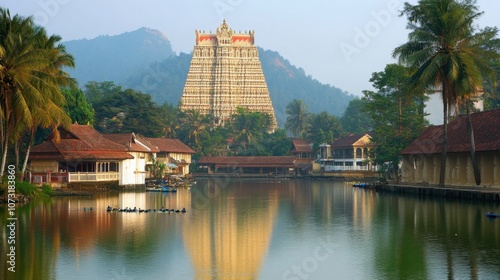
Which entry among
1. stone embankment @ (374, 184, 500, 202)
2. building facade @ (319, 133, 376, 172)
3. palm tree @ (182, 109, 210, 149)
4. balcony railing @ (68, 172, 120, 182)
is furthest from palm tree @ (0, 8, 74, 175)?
palm tree @ (182, 109, 210, 149)

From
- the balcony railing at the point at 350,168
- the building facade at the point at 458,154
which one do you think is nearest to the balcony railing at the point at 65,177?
the building facade at the point at 458,154

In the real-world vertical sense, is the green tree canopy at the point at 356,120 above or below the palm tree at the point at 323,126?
above

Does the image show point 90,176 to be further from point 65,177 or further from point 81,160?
point 65,177

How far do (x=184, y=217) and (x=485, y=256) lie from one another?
1810 cm

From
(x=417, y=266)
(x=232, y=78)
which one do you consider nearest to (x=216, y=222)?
(x=417, y=266)

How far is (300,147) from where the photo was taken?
413 ft

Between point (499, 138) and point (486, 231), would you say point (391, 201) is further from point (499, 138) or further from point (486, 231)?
point (486, 231)

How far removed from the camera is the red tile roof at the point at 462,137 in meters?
51.8

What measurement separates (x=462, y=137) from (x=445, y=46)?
27.8 feet

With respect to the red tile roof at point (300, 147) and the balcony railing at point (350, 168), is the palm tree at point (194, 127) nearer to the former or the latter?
the red tile roof at point (300, 147)

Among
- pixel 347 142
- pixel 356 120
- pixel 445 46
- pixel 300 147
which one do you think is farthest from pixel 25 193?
pixel 356 120

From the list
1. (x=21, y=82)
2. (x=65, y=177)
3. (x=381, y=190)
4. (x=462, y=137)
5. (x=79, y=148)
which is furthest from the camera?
(x=381, y=190)

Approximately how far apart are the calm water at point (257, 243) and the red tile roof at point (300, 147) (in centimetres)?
8069
